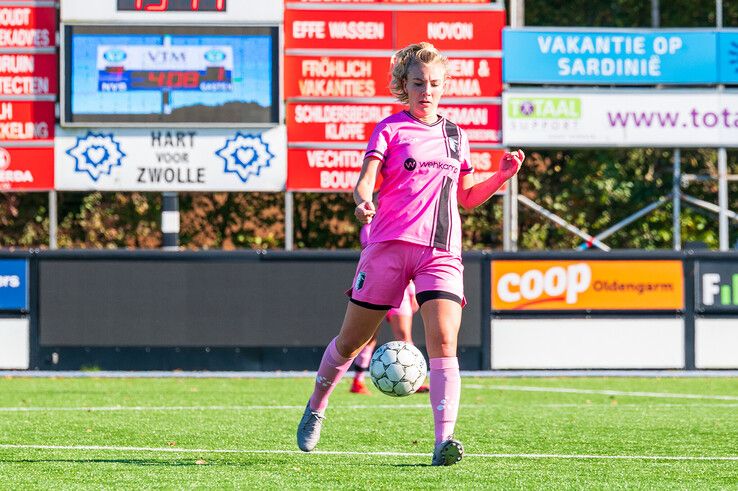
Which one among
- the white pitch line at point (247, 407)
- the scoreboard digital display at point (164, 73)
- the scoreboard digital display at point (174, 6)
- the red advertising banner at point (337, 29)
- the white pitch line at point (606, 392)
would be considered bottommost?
the white pitch line at point (606, 392)

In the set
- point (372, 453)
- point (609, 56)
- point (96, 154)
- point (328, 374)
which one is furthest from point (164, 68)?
point (328, 374)

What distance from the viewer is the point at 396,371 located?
708 cm

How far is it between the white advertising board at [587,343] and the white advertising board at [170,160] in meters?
3.38

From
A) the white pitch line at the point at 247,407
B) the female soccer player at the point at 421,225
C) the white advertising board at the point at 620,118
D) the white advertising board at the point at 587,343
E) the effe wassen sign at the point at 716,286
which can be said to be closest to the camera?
the female soccer player at the point at 421,225

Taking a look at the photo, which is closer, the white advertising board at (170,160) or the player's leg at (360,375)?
the player's leg at (360,375)

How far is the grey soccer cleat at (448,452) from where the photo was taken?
625 centimetres

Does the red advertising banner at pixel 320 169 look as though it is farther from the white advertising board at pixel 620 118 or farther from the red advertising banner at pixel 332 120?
the white advertising board at pixel 620 118

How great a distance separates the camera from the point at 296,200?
2095cm

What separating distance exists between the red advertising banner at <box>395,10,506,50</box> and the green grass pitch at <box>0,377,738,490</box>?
546 cm

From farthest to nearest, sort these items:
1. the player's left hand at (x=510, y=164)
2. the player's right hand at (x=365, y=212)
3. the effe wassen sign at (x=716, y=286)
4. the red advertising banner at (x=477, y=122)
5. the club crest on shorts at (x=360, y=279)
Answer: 1. the red advertising banner at (x=477, y=122)
2. the effe wassen sign at (x=716, y=286)
3. the player's left hand at (x=510, y=164)
4. the club crest on shorts at (x=360, y=279)
5. the player's right hand at (x=365, y=212)

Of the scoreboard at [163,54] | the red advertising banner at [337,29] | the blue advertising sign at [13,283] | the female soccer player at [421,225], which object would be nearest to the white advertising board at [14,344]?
the blue advertising sign at [13,283]

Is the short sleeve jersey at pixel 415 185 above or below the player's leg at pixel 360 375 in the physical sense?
above

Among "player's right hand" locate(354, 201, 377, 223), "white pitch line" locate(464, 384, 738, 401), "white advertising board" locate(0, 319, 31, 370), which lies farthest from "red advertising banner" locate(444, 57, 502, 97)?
"player's right hand" locate(354, 201, 377, 223)

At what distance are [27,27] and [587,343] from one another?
295 inches
